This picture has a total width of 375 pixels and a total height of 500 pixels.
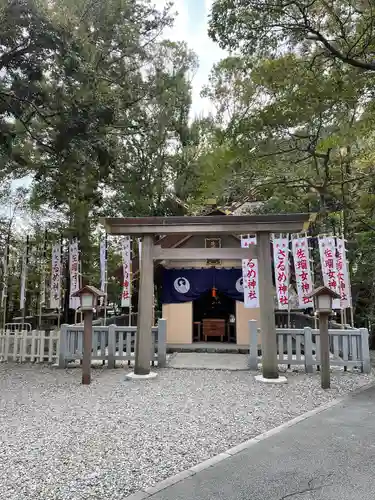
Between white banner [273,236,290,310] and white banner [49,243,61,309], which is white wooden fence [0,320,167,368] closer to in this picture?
white banner [49,243,61,309]

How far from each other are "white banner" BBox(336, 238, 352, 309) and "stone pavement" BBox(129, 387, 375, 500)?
5529 millimetres

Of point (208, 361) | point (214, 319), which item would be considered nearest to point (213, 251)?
point (208, 361)

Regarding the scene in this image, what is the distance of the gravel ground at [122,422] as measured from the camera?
3.19 meters

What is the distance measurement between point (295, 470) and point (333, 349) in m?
5.66

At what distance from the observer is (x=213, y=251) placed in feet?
26.6

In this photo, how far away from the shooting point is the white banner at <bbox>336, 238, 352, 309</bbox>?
9.80 metres

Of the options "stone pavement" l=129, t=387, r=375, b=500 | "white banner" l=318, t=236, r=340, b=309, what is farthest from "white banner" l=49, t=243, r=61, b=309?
"stone pavement" l=129, t=387, r=375, b=500

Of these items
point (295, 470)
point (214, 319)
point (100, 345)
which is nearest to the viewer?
point (295, 470)

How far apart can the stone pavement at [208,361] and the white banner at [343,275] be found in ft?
9.73

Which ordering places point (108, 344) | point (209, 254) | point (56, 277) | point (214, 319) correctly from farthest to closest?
1. point (214, 319)
2. point (56, 277)
3. point (108, 344)
4. point (209, 254)

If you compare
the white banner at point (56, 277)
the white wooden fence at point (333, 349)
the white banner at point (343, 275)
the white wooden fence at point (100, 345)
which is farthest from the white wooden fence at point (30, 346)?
the white banner at point (343, 275)

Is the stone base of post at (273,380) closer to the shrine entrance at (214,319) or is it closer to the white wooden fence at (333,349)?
the white wooden fence at (333,349)

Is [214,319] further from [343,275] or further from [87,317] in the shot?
[87,317]

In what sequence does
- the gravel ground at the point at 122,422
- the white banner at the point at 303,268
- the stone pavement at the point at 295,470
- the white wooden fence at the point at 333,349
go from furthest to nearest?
the white banner at the point at 303,268
the white wooden fence at the point at 333,349
the gravel ground at the point at 122,422
the stone pavement at the point at 295,470
